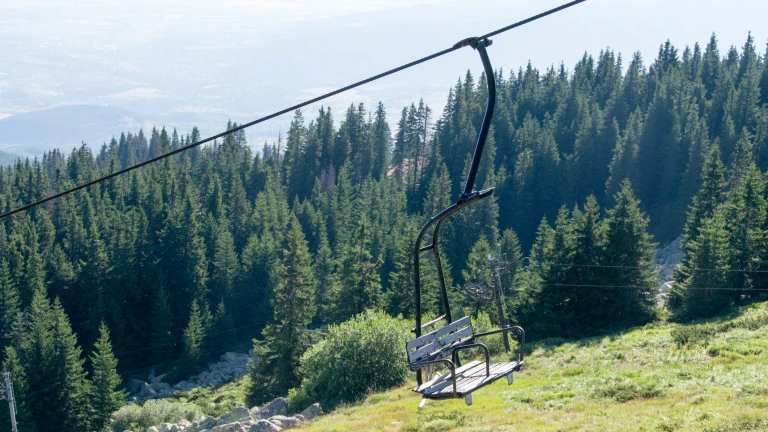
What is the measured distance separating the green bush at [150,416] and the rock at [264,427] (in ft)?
82.0

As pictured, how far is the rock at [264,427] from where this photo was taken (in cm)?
3030

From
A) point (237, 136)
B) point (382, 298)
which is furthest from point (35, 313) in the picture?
point (237, 136)

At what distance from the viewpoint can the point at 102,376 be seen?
63.2 m

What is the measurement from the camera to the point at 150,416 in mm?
55656

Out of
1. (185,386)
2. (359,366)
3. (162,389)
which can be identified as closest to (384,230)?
(185,386)

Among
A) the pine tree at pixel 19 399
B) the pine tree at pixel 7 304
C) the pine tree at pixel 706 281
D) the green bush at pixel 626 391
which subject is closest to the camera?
the green bush at pixel 626 391

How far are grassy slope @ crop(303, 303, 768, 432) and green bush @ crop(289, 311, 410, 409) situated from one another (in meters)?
2.05

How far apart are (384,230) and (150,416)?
54694 mm

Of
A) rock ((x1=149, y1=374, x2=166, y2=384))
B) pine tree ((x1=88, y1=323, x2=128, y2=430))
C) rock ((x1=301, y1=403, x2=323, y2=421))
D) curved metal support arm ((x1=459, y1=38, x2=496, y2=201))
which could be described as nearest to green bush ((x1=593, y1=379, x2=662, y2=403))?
rock ((x1=301, y1=403, x2=323, y2=421))

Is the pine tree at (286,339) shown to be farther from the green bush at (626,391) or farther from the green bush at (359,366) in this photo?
the green bush at (626,391)

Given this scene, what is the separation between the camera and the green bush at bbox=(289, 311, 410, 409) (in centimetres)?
4016

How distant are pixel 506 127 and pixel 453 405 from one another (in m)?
119

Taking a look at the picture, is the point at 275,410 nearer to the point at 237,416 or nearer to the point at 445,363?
the point at 237,416

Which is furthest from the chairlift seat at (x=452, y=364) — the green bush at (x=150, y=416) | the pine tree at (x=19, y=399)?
the pine tree at (x=19, y=399)
